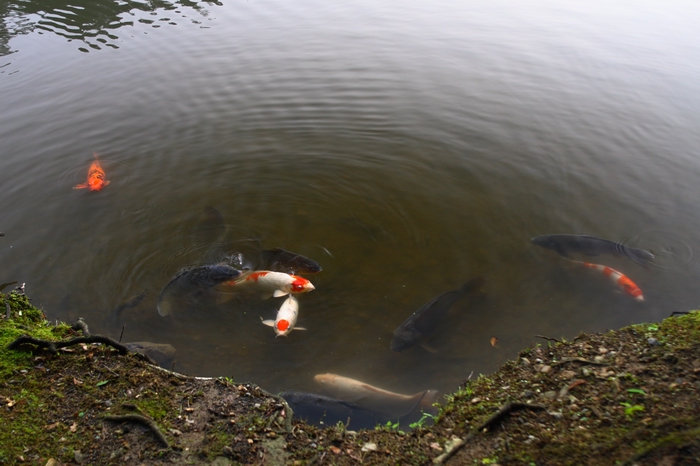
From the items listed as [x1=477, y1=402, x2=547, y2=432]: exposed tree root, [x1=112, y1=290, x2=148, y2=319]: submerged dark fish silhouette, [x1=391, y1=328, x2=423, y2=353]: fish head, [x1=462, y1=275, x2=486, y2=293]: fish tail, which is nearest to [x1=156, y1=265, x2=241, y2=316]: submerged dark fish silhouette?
[x1=112, y1=290, x2=148, y2=319]: submerged dark fish silhouette

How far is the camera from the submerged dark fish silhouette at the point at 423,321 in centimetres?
590

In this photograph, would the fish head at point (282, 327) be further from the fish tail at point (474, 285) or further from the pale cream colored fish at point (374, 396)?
the fish tail at point (474, 285)

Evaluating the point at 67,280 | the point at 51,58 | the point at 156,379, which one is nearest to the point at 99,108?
the point at 51,58

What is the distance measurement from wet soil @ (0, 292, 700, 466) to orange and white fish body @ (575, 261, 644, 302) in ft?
6.83

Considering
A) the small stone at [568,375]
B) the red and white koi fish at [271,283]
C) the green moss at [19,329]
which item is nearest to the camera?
the small stone at [568,375]

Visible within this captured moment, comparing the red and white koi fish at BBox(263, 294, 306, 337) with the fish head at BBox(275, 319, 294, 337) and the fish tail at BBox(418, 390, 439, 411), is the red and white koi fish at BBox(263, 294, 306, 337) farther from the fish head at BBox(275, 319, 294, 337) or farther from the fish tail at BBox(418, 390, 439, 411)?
the fish tail at BBox(418, 390, 439, 411)

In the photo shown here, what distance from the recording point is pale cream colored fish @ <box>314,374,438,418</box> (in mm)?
5129

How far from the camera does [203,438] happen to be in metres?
3.71

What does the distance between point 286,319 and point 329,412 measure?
1.43 m

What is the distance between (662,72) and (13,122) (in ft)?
56.4

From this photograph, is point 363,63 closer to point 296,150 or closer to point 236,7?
point 296,150

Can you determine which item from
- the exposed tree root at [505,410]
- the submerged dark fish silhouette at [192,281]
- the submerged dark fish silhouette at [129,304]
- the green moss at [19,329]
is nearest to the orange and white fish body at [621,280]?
the exposed tree root at [505,410]

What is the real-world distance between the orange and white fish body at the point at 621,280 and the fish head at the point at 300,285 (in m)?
4.12

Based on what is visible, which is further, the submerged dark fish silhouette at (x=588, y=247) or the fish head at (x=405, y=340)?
the submerged dark fish silhouette at (x=588, y=247)
